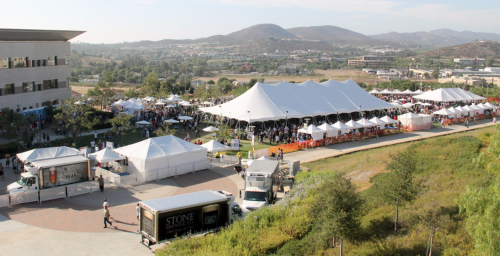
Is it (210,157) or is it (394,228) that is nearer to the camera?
(394,228)

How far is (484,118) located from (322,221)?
44.3 meters

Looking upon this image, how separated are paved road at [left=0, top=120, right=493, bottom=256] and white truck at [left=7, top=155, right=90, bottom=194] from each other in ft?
3.33

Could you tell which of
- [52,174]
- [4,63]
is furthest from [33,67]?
[52,174]

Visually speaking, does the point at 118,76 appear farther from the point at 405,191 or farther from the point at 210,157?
the point at 405,191

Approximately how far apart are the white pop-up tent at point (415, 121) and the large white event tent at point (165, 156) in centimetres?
2380

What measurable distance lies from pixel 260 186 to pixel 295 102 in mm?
21595

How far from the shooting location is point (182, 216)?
1342cm

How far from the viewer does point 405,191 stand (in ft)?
42.4

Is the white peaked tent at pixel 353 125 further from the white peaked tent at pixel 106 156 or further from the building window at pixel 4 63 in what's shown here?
the building window at pixel 4 63

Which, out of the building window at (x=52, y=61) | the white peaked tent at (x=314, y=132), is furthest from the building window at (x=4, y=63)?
the white peaked tent at (x=314, y=132)

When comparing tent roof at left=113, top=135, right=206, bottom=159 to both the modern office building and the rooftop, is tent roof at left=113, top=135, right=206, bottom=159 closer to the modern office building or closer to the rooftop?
the modern office building

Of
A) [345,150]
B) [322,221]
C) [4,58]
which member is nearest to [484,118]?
[345,150]

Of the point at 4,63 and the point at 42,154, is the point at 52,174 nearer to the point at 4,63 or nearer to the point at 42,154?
the point at 42,154

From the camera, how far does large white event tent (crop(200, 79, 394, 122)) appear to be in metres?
36.0
